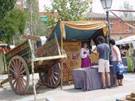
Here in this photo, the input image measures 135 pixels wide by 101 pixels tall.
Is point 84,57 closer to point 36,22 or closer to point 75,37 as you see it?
point 75,37

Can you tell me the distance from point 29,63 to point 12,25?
2748 cm

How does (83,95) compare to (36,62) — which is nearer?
(83,95)

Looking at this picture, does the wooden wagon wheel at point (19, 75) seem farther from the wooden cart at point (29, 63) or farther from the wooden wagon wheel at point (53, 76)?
the wooden wagon wheel at point (53, 76)

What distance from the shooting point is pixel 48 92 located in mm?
16625

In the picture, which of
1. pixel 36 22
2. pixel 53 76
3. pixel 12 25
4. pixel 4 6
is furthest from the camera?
pixel 36 22

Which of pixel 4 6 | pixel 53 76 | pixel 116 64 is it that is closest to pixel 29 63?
pixel 53 76

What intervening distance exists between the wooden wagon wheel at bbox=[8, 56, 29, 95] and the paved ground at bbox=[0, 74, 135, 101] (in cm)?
28

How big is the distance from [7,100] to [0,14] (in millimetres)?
9280

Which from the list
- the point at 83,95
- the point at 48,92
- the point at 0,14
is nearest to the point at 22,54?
the point at 48,92

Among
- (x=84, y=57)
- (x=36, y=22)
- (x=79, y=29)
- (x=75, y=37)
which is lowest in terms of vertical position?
(x=84, y=57)

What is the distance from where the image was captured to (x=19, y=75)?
651 inches

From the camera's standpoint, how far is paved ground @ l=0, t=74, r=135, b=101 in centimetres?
1411

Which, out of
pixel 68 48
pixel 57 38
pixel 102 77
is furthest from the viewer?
pixel 68 48

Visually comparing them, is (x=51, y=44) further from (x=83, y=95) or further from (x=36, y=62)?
(x=83, y=95)
